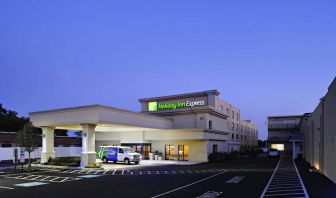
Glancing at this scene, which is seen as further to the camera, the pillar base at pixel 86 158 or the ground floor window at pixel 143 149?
the ground floor window at pixel 143 149

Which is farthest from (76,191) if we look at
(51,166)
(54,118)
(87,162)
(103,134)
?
(103,134)

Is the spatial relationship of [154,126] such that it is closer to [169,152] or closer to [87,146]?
[169,152]

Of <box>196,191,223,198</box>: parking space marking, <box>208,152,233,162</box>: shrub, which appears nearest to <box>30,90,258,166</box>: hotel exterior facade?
<box>208,152,233,162</box>: shrub

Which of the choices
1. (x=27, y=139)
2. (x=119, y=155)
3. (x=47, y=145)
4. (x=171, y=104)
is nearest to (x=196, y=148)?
(x=171, y=104)

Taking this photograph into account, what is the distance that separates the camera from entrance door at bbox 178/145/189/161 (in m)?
45.6

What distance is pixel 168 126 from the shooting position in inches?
1869

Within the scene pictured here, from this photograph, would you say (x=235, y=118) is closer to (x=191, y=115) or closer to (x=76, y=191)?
(x=191, y=115)

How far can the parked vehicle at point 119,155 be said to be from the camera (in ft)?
127

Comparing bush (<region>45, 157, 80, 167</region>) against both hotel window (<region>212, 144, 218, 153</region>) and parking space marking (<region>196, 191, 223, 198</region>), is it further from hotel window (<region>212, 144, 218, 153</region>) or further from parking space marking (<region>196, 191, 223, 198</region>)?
hotel window (<region>212, 144, 218, 153</region>)

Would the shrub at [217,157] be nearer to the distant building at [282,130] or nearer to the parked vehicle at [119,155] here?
the parked vehicle at [119,155]

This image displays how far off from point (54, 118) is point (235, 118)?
1884 inches

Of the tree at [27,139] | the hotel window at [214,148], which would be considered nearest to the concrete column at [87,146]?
the tree at [27,139]

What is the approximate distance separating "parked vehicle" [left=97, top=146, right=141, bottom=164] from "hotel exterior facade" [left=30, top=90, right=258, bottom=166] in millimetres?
2543

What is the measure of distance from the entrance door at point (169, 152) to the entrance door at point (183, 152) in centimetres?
102
